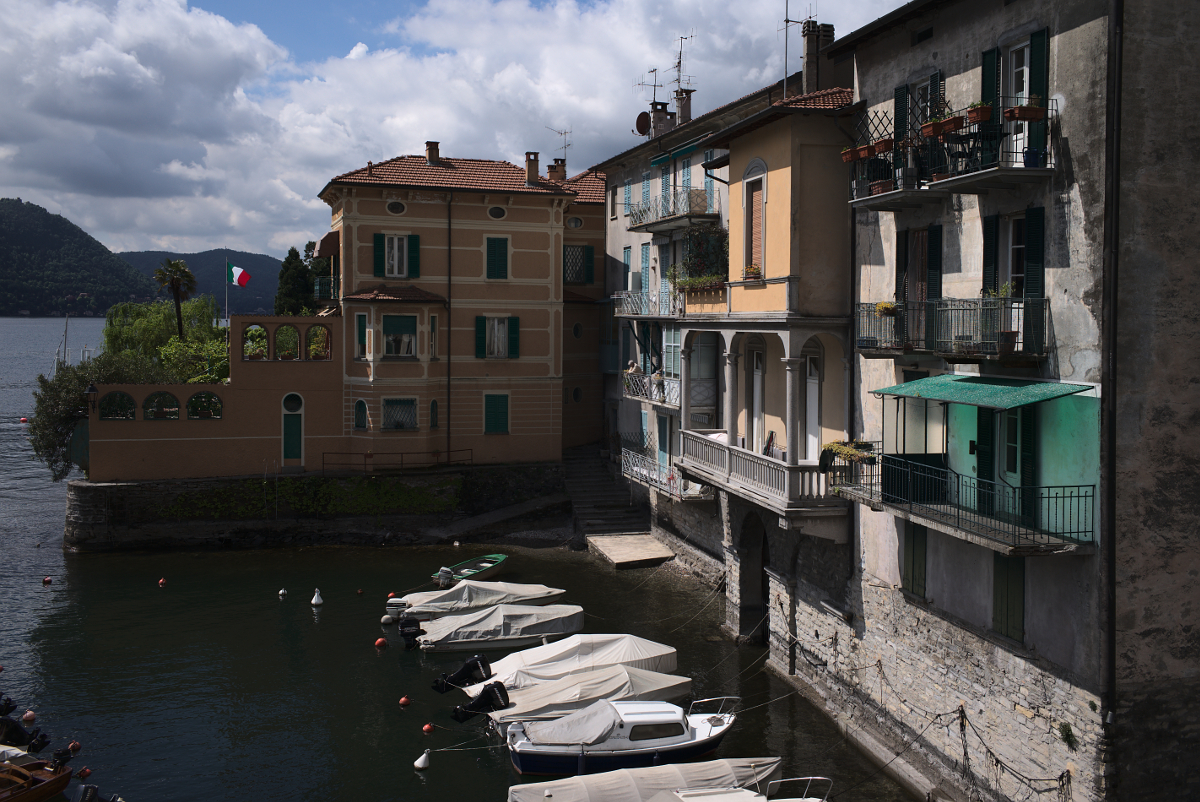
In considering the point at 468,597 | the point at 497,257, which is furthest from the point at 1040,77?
the point at 497,257

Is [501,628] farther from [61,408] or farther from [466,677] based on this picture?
[61,408]

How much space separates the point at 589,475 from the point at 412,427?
837cm

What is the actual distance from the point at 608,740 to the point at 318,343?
3309cm

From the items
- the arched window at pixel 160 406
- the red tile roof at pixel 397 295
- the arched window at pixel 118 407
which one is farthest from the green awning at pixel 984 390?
the arched window at pixel 118 407

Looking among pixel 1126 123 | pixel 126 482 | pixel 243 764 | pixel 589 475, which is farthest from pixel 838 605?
pixel 126 482

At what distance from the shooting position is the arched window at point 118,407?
39.8 metres

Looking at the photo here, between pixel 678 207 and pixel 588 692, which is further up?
pixel 678 207

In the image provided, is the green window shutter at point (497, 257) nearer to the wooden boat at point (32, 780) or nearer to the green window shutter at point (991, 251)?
the wooden boat at point (32, 780)

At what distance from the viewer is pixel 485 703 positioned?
76.8 feet

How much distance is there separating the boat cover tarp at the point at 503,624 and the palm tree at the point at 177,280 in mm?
35253

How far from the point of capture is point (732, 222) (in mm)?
25016

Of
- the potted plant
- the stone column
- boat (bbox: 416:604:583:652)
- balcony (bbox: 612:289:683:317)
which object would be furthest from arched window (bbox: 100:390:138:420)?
the potted plant

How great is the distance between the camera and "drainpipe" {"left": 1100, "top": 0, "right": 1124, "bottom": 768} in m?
14.0

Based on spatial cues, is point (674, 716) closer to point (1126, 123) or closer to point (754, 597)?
point (754, 597)
